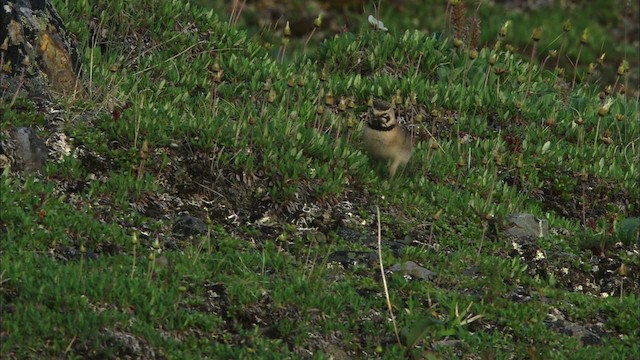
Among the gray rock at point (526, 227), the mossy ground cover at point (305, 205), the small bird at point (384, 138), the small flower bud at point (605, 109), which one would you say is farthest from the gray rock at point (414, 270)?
the small flower bud at point (605, 109)

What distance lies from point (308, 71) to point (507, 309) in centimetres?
378

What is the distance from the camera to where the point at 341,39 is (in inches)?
415

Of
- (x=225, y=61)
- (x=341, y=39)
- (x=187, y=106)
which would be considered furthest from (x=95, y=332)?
(x=341, y=39)

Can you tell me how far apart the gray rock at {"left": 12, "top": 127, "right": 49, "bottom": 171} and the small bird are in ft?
7.89

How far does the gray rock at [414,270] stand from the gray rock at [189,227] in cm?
130

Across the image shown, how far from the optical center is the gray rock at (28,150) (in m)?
7.46

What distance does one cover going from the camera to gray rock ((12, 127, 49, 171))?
7.46 m

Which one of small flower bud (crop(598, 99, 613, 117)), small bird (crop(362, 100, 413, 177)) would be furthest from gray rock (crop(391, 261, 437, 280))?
small flower bud (crop(598, 99, 613, 117))

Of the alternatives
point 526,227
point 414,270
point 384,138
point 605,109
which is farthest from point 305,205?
point 605,109

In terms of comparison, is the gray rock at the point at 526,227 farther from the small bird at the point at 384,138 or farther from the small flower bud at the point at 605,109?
the small flower bud at the point at 605,109

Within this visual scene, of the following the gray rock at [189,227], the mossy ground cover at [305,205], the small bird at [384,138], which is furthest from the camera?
the small bird at [384,138]

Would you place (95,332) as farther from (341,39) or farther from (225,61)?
(341,39)

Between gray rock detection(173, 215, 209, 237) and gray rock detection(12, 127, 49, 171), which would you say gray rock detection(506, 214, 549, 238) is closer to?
gray rock detection(173, 215, 209, 237)

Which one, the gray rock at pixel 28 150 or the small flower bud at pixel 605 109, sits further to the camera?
the small flower bud at pixel 605 109
